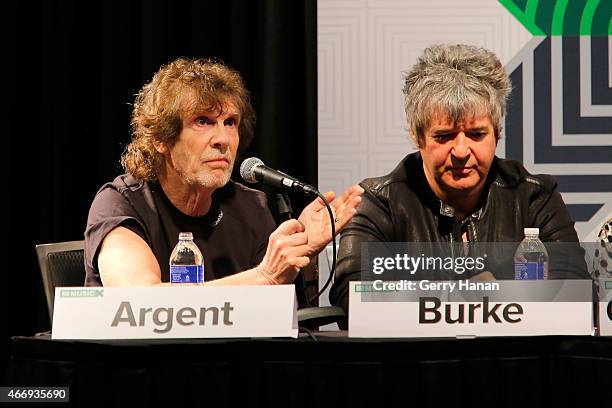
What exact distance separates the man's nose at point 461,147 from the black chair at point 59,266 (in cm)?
107

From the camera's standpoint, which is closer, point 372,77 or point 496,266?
point 496,266

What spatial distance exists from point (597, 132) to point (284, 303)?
6.57 feet

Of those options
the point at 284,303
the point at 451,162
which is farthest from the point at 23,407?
the point at 451,162

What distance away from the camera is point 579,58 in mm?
3467

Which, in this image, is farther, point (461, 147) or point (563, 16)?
point (563, 16)

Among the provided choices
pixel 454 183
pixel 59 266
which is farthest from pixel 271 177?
pixel 59 266

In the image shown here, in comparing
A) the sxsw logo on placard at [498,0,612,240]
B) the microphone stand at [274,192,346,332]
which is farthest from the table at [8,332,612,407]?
the sxsw logo on placard at [498,0,612,240]

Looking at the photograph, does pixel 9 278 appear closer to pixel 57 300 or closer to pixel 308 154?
Result: pixel 308 154

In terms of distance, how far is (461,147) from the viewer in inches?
102

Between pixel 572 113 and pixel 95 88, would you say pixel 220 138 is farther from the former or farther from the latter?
pixel 572 113

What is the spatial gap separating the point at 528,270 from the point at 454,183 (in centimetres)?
64

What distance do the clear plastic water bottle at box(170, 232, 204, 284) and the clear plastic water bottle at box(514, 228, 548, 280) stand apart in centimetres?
70

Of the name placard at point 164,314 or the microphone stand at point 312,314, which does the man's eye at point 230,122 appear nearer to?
the microphone stand at point 312,314

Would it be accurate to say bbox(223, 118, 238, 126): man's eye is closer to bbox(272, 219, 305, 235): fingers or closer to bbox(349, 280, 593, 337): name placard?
bbox(272, 219, 305, 235): fingers
